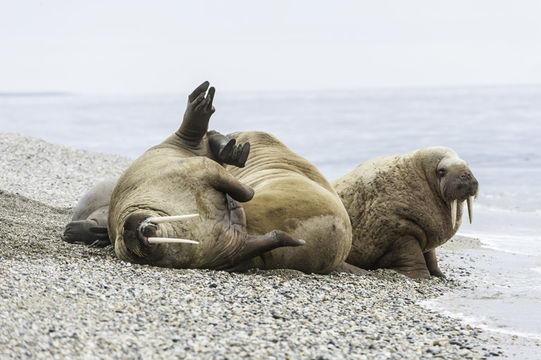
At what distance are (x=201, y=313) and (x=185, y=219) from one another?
3.93 feet

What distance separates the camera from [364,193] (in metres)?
7.68

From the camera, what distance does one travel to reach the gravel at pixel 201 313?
4066mm

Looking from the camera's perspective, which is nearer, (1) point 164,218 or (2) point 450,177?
(1) point 164,218

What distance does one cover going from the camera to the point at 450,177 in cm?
737

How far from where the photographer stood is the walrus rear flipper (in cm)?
592

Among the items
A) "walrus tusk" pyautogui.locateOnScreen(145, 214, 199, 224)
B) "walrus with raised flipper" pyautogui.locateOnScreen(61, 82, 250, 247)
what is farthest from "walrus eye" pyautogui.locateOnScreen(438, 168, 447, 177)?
"walrus tusk" pyautogui.locateOnScreen(145, 214, 199, 224)

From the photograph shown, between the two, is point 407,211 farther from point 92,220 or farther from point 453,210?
point 92,220

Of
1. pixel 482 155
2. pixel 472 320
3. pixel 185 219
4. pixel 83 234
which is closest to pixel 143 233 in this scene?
pixel 185 219

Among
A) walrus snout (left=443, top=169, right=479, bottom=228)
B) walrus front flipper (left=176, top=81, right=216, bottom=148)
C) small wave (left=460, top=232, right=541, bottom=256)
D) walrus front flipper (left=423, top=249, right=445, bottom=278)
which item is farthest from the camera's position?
small wave (left=460, top=232, right=541, bottom=256)

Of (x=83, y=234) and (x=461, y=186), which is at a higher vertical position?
(x=461, y=186)

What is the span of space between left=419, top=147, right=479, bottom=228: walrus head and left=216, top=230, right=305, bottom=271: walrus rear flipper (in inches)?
78.0

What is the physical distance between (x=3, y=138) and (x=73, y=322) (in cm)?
1441

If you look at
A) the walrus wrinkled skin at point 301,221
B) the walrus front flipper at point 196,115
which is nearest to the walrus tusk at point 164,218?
the walrus wrinkled skin at point 301,221

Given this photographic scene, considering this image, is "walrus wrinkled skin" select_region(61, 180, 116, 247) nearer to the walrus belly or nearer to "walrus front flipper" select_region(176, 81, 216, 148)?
"walrus front flipper" select_region(176, 81, 216, 148)
